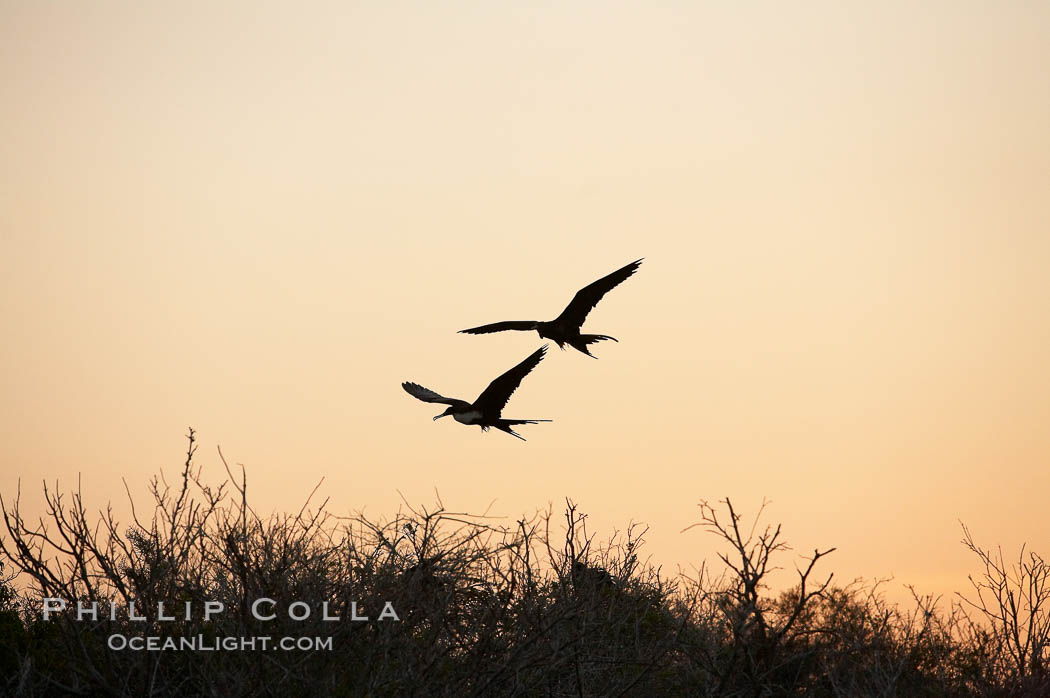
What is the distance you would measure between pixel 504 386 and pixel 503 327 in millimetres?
1463

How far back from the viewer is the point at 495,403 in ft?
45.8

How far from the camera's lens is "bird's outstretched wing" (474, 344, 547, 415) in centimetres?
1381

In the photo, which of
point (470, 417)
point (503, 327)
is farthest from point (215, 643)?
point (503, 327)

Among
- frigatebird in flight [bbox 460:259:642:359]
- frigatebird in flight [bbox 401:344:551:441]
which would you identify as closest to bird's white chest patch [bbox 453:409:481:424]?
frigatebird in flight [bbox 401:344:551:441]

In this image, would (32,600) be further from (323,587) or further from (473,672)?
(473,672)

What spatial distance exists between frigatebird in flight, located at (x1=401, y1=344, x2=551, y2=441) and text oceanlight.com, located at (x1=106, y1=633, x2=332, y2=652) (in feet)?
13.1

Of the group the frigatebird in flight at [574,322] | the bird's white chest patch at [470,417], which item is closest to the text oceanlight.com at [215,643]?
the bird's white chest patch at [470,417]

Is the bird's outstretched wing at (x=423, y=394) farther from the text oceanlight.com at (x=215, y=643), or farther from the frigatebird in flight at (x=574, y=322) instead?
the text oceanlight.com at (x=215, y=643)

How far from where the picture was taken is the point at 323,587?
424 inches

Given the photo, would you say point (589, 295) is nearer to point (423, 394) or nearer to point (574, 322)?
point (574, 322)

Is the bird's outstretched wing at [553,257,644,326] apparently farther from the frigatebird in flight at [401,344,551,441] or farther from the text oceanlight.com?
the text oceanlight.com

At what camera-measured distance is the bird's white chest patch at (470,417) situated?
13828 mm

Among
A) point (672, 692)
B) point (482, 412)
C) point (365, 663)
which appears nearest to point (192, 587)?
point (365, 663)

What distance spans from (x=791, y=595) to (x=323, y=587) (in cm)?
1790
